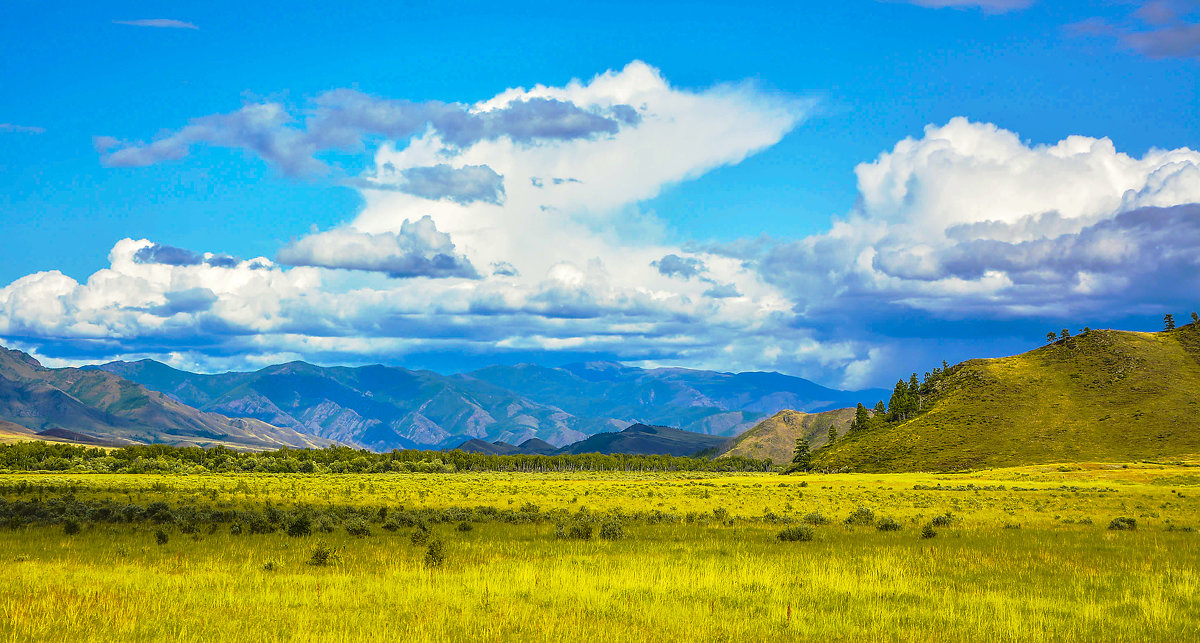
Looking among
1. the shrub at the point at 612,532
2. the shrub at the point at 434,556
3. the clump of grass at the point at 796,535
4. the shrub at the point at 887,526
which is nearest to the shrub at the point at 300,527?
the shrub at the point at 434,556

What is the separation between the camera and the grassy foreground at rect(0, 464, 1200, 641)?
14.2 metres

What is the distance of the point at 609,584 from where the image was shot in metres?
18.5

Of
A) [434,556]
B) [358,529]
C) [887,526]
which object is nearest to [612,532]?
[434,556]

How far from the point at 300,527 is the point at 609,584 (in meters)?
16.9

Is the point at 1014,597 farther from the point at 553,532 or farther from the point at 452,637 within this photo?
the point at 553,532

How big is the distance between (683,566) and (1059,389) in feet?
664

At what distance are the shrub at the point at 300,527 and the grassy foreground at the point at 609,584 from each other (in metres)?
0.65

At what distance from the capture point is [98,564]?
69.6 feet

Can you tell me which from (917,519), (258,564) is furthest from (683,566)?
(917,519)

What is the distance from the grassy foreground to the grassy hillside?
456ft

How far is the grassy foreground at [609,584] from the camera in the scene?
1417 cm

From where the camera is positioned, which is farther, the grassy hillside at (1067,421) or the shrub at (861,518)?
the grassy hillside at (1067,421)

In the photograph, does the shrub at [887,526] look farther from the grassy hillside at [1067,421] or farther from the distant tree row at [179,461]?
the grassy hillside at [1067,421]

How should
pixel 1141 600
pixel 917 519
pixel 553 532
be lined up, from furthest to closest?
pixel 917 519, pixel 553 532, pixel 1141 600
